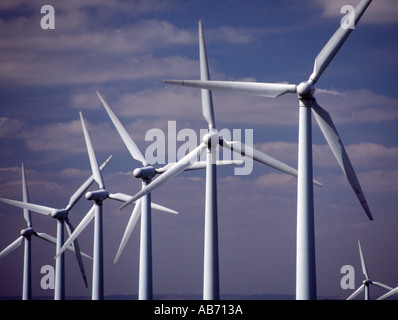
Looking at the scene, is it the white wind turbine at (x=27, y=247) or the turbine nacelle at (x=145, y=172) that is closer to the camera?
the turbine nacelle at (x=145, y=172)

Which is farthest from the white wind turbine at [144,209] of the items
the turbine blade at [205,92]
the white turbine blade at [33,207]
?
the white turbine blade at [33,207]

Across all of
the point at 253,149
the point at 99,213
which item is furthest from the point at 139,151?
the point at 253,149

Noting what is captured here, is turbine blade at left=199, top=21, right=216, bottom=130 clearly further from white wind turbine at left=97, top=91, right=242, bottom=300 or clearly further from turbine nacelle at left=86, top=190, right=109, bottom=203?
turbine nacelle at left=86, top=190, right=109, bottom=203

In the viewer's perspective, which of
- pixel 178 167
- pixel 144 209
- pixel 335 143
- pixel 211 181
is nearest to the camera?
pixel 335 143

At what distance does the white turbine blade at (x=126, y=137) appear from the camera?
54469mm

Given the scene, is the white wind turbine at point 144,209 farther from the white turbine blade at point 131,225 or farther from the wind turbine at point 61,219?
the wind turbine at point 61,219

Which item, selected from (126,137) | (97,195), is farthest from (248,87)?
(97,195)

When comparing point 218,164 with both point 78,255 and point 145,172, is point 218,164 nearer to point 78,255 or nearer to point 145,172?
point 145,172

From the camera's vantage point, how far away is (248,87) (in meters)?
38.0

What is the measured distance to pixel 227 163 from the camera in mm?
47625

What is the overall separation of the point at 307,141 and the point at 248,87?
484 cm

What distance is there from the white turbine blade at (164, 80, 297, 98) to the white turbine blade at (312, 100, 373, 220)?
5.97 feet
